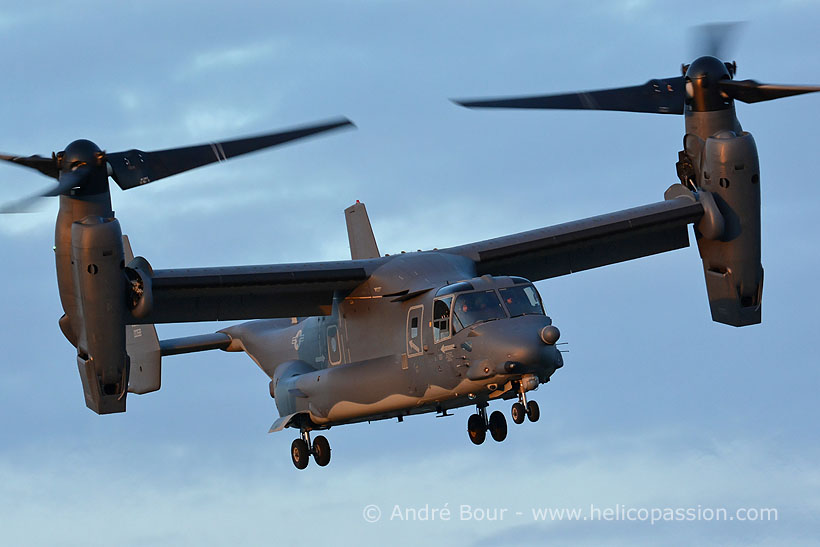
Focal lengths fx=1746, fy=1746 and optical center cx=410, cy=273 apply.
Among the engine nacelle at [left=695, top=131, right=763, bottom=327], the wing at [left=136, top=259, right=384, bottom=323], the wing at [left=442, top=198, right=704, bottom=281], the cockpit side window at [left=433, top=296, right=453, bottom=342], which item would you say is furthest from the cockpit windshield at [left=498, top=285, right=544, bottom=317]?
the engine nacelle at [left=695, top=131, right=763, bottom=327]

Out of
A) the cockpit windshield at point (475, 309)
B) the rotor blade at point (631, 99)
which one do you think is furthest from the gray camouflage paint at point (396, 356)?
the rotor blade at point (631, 99)

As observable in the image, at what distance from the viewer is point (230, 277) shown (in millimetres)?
29031

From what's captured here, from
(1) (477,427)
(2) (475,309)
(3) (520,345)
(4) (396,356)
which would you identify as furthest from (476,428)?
(3) (520,345)

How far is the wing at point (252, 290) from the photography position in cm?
2884

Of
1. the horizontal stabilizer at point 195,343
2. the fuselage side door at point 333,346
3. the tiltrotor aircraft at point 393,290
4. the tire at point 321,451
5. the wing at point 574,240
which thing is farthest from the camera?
the horizontal stabilizer at point 195,343

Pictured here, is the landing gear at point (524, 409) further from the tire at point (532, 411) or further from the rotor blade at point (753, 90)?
the rotor blade at point (753, 90)

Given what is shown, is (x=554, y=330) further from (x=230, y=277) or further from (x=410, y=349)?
(x=230, y=277)

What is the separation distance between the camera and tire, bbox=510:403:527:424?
26266 mm

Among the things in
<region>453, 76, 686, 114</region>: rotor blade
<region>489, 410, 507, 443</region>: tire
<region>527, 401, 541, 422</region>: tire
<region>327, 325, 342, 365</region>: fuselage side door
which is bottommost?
<region>527, 401, 541, 422</region>: tire

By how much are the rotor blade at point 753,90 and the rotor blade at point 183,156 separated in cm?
701

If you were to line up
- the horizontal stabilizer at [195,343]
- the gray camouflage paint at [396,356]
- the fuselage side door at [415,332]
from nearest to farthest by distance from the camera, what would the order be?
the gray camouflage paint at [396,356] < the fuselage side door at [415,332] < the horizontal stabilizer at [195,343]

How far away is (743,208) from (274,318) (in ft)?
27.6

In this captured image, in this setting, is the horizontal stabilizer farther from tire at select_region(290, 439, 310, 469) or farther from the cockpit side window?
the cockpit side window

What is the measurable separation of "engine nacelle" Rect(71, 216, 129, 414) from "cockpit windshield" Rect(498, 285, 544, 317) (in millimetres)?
5929
